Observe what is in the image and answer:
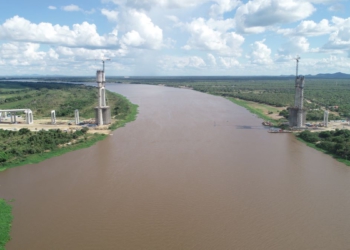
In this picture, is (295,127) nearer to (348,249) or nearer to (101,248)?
(348,249)

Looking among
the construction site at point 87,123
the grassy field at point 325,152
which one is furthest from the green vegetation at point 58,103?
the grassy field at point 325,152

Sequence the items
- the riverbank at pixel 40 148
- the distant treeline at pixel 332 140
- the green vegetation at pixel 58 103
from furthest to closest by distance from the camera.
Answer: the green vegetation at pixel 58 103
the distant treeline at pixel 332 140
the riverbank at pixel 40 148

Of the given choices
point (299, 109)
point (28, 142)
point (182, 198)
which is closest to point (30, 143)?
point (28, 142)

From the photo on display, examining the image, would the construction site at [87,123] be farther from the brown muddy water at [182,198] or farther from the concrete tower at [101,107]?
the brown muddy water at [182,198]

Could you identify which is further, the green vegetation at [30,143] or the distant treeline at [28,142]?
the distant treeline at [28,142]

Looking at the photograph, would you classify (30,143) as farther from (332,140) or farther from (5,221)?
(332,140)

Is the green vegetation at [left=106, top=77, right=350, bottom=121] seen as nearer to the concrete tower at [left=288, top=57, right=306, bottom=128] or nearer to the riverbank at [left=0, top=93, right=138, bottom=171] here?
the concrete tower at [left=288, top=57, right=306, bottom=128]
